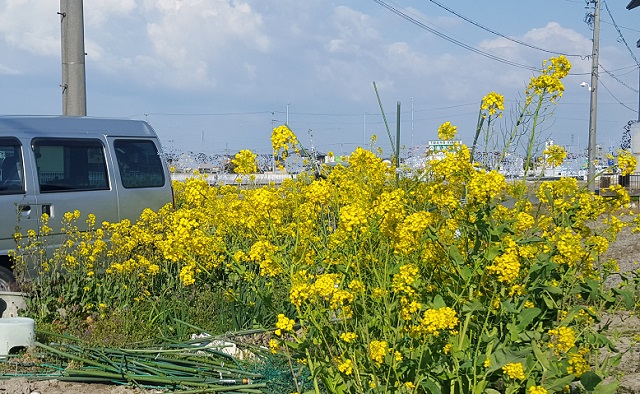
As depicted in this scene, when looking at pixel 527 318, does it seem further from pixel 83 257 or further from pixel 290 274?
pixel 83 257

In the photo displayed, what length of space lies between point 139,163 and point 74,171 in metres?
0.95

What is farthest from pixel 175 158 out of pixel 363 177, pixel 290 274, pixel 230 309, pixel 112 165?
pixel 290 274

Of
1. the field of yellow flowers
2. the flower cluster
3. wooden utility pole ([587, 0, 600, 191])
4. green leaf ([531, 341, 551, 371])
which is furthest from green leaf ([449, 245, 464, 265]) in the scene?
wooden utility pole ([587, 0, 600, 191])

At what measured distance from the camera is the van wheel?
815 centimetres

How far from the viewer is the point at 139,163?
10188 millimetres

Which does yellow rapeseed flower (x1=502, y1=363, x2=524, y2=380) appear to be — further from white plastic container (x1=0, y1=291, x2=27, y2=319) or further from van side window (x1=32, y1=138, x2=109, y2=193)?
van side window (x1=32, y1=138, x2=109, y2=193)

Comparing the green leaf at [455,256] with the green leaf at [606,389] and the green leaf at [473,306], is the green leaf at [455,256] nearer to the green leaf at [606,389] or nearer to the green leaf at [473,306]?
the green leaf at [473,306]

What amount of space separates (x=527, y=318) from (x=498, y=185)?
63 cm

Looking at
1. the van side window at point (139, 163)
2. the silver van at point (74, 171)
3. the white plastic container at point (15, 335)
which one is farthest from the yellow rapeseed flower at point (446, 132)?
the van side window at point (139, 163)

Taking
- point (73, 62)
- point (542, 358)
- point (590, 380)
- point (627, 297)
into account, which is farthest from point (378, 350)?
point (73, 62)

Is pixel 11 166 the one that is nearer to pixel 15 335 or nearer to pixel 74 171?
pixel 74 171

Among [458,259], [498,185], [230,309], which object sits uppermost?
[498,185]

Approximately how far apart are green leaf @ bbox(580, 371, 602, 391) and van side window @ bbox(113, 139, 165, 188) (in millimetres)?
6802

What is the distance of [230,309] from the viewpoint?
6.78 meters
